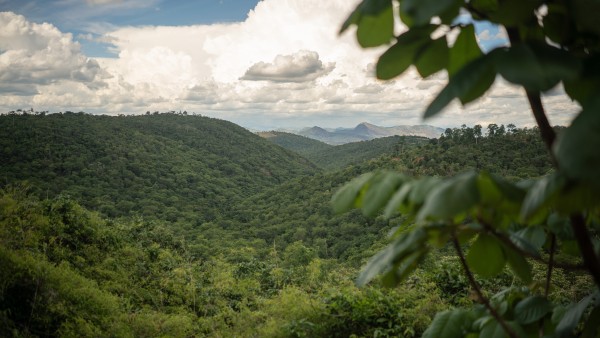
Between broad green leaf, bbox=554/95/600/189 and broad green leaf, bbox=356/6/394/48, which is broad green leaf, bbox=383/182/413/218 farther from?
broad green leaf, bbox=356/6/394/48

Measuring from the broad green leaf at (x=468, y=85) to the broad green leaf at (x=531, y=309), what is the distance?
23.8 inches

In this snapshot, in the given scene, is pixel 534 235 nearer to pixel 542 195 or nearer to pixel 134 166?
pixel 542 195

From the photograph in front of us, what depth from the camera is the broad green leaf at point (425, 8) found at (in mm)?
451

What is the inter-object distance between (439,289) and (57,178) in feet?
197

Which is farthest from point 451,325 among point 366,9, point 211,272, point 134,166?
point 134,166

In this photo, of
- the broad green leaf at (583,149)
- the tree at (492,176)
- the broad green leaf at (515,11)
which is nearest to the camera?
the broad green leaf at (583,149)

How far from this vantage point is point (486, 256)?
2.76ft

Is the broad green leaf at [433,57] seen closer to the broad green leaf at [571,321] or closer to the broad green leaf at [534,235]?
the broad green leaf at [534,235]

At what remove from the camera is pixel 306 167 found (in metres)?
106

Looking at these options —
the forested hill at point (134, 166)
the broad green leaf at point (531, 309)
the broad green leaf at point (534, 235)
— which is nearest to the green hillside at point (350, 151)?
the forested hill at point (134, 166)

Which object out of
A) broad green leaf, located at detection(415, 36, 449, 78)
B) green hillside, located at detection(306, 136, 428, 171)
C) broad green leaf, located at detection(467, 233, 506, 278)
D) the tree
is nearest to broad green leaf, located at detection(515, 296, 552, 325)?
the tree

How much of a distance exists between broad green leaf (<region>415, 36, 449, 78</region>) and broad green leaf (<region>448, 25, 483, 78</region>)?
0.02 meters

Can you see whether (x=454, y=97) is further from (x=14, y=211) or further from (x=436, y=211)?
(x=14, y=211)

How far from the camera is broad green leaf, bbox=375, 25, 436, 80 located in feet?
2.25
